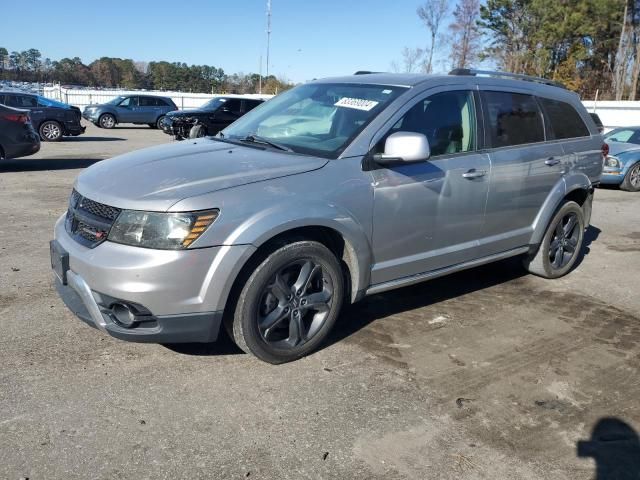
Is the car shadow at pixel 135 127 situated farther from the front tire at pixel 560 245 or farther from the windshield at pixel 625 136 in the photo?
the front tire at pixel 560 245

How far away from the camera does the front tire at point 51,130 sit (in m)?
17.8

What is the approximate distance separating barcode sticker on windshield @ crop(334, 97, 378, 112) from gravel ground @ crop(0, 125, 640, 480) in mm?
1597

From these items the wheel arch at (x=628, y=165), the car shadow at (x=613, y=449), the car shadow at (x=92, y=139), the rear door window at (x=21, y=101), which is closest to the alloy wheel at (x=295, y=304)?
the car shadow at (x=613, y=449)

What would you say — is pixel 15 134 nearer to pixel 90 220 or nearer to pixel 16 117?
pixel 16 117

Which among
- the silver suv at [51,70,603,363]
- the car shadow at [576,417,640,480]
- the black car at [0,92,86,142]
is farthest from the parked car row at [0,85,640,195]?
the car shadow at [576,417,640,480]

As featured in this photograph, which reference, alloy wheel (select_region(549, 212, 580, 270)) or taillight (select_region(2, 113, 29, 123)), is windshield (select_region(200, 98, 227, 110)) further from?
alloy wheel (select_region(549, 212, 580, 270))

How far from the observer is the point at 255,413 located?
3.10 metres

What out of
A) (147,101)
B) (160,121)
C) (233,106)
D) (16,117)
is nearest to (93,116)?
(147,101)

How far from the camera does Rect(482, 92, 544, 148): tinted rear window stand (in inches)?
185

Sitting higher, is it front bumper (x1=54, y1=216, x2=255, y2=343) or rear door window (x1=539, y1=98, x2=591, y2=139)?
rear door window (x1=539, y1=98, x2=591, y2=139)

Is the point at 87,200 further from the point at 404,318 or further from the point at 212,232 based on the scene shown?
the point at 404,318

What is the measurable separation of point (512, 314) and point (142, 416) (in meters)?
3.08

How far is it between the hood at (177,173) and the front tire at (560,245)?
2828mm

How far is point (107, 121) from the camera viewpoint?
25.7 m
